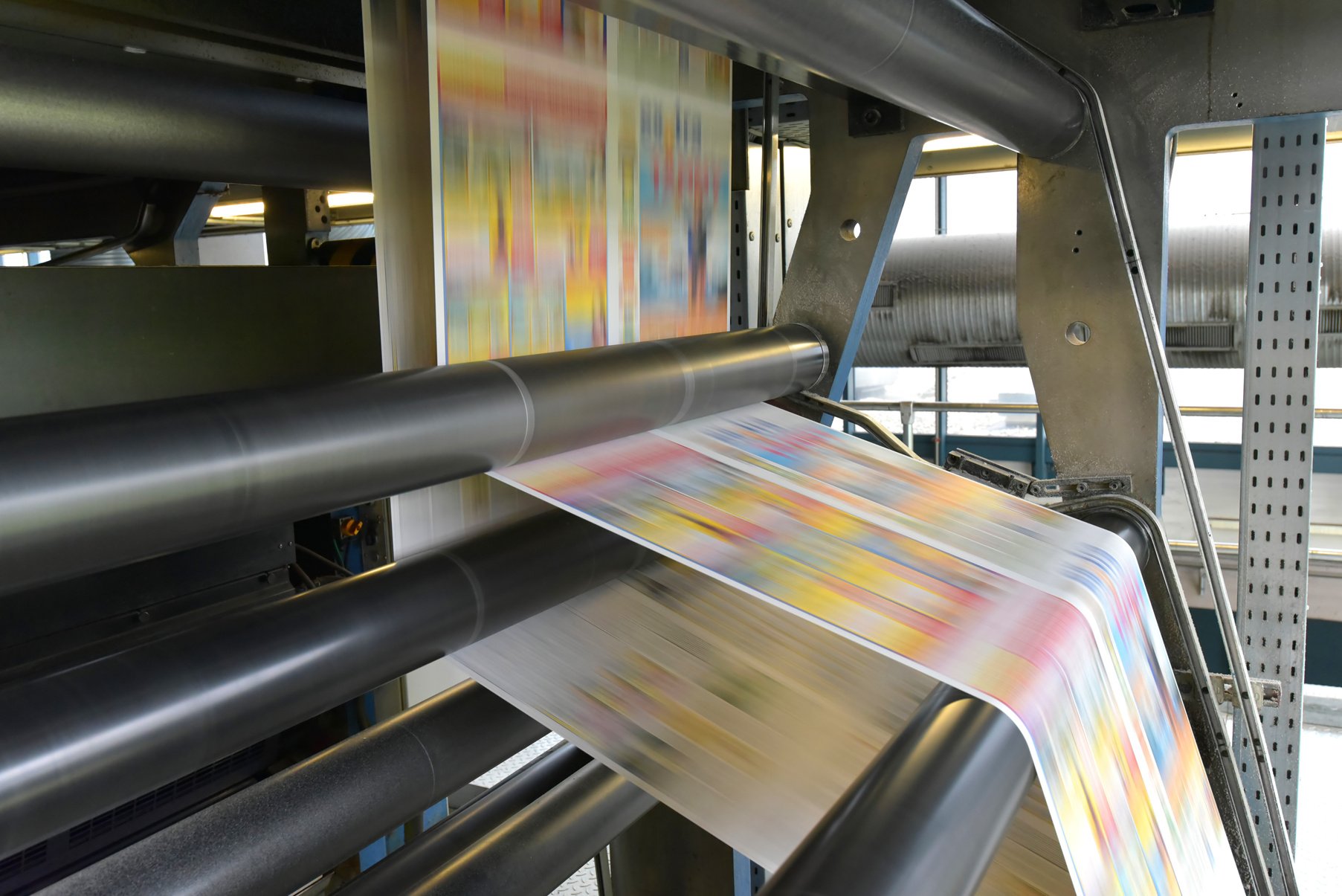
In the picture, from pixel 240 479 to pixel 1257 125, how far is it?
1537 mm

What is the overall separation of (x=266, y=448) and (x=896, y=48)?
56 cm

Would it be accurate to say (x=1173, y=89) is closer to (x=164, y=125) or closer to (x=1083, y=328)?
(x=1083, y=328)

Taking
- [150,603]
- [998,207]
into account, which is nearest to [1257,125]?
[150,603]

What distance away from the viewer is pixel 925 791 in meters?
0.48

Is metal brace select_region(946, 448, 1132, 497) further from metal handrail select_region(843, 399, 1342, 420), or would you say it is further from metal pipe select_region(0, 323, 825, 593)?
metal handrail select_region(843, 399, 1342, 420)

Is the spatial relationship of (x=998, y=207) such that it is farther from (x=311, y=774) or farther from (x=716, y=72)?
(x=311, y=774)

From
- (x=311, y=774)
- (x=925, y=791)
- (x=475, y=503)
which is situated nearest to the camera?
(x=925, y=791)

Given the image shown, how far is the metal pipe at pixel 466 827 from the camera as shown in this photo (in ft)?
3.18

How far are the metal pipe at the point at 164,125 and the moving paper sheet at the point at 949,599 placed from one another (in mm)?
651

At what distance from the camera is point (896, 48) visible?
0.77 meters

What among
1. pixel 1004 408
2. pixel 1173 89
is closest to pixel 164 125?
pixel 1173 89

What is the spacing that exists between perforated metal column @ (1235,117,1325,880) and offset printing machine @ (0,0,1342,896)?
0.07ft

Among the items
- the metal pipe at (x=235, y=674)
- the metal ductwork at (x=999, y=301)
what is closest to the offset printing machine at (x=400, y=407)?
the metal pipe at (x=235, y=674)

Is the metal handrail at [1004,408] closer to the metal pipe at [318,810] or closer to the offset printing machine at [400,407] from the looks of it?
the offset printing machine at [400,407]
